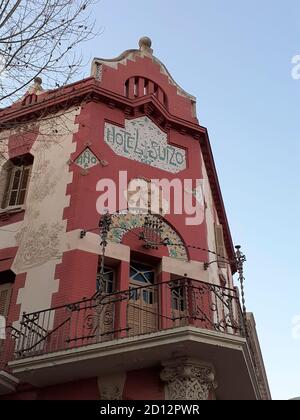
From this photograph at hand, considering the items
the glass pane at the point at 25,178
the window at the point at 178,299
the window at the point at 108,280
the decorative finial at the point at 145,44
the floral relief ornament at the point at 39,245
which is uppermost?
the decorative finial at the point at 145,44

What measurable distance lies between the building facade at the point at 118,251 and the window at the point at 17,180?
35 millimetres

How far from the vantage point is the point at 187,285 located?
29.9ft

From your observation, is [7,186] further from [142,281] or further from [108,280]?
[142,281]

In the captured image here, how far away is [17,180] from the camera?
42.7 ft

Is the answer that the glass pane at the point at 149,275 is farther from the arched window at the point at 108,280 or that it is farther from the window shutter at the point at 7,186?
the window shutter at the point at 7,186

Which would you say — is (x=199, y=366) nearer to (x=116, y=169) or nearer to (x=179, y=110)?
(x=116, y=169)

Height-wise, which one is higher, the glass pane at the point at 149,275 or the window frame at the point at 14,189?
the window frame at the point at 14,189

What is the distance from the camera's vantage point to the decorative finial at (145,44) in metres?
15.4

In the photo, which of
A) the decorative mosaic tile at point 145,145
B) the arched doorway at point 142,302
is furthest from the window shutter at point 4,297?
the decorative mosaic tile at point 145,145

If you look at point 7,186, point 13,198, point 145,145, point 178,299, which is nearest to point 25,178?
point 7,186

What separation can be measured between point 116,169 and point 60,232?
2.15 m

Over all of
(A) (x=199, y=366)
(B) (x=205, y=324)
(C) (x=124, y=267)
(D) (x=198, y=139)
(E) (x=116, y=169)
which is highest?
(D) (x=198, y=139)

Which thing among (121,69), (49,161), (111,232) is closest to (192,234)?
(111,232)

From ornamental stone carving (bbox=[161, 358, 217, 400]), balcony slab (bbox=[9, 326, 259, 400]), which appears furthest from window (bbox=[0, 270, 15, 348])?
ornamental stone carving (bbox=[161, 358, 217, 400])
